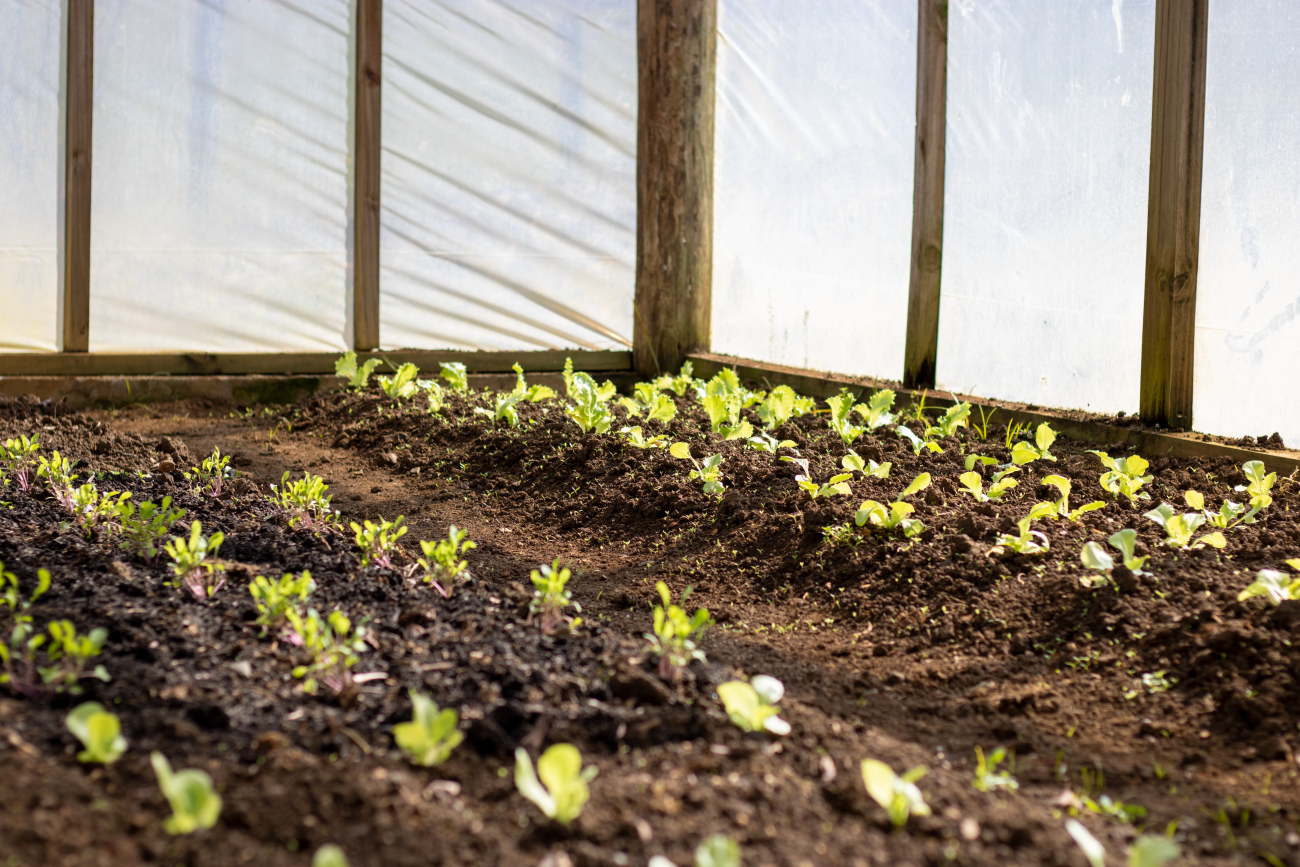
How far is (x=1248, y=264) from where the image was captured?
112 inches

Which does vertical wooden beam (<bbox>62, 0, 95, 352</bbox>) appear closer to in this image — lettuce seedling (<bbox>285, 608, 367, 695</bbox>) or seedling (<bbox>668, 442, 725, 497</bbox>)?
seedling (<bbox>668, 442, 725, 497</bbox>)

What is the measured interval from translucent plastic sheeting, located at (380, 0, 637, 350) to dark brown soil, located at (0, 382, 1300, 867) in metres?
2.31

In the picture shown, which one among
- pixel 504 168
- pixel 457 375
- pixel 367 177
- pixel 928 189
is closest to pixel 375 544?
pixel 457 375

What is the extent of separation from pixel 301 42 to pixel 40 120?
1.20 metres

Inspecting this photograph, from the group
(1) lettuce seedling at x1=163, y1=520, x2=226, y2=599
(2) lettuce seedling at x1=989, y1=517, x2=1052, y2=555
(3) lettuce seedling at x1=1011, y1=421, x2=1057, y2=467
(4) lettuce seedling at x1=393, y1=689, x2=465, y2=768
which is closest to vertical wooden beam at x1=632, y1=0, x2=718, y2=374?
(3) lettuce seedling at x1=1011, y1=421, x2=1057, y2=467

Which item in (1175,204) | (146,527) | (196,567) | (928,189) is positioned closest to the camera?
(196,567)

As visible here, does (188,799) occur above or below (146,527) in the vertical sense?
below

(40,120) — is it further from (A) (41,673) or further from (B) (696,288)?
(A) (41,673)

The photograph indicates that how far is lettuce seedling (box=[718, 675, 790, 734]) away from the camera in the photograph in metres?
1.39

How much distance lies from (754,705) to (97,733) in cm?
83

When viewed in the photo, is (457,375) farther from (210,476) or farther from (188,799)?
(188,799)

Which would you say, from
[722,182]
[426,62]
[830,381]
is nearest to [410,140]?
[426,62]

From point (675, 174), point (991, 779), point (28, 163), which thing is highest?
point (675, 174)

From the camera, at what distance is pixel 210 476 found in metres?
2.98
